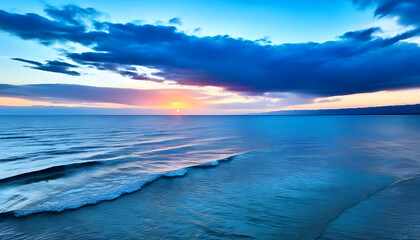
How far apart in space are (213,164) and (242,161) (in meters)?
3.03

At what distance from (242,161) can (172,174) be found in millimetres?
6937

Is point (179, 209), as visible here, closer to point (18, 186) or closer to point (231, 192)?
point (231, 192)

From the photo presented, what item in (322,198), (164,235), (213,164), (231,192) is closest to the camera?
(164,235)

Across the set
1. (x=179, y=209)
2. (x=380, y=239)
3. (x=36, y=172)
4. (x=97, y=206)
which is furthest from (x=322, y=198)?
(x=36, y=172)

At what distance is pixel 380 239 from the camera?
6023 mm

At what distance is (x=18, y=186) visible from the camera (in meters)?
11.4

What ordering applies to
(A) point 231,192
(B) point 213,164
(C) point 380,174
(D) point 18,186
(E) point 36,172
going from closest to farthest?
(A) point 231,192 → (D) point 18,186 → (C) point 380,174 → (E) point 36,172 → (B) point 213,164

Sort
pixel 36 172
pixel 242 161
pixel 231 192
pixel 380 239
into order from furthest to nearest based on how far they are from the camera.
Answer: pixel 242 161 < pixel 36 172 < pixel 231 192 < pixel 380 239

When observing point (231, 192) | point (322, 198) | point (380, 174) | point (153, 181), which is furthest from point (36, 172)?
point (380, 174)

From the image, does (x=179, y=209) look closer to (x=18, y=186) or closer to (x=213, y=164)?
(x=213, y=164)

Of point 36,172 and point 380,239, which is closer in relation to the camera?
point 380,239

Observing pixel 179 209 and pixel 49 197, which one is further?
pixel 49 197

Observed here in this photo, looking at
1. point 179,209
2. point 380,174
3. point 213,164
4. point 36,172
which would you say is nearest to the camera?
point 179,209

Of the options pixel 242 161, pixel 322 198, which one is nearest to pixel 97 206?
pixel 322 198
